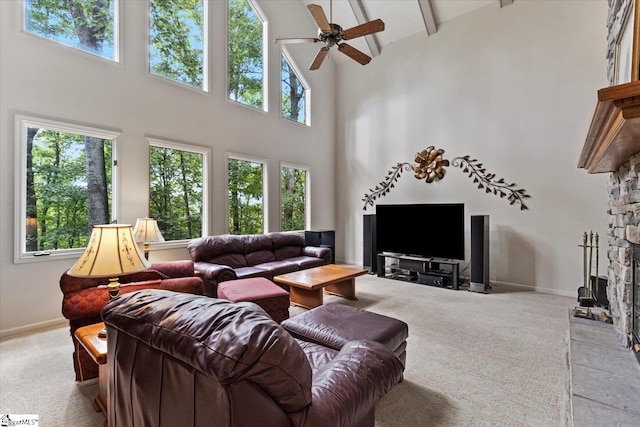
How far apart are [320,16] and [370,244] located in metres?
3.91

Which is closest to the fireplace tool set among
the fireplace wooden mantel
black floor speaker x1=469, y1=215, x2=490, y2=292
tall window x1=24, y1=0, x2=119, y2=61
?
the fireplace wooden mantel

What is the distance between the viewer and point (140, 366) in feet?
3.49

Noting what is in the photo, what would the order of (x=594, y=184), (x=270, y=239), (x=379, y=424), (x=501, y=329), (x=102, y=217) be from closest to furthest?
(x=379, y=424) → (x=501, y=329) → (x=102, y=217) → (x=594, y=184) → (x=270, y=239)

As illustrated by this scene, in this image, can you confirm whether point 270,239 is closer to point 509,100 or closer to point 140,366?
point 140,366

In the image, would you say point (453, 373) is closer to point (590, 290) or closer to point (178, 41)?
point (590, 290)

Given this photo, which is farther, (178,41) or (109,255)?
(178,41)

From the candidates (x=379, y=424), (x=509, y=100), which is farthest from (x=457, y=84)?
(x=379, y=424)

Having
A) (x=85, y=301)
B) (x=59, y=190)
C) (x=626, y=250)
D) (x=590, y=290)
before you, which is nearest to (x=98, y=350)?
(x=85, y=301)

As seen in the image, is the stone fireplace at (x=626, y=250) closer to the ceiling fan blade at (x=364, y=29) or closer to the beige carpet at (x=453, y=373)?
the beige carpet at (x=453, y=373)

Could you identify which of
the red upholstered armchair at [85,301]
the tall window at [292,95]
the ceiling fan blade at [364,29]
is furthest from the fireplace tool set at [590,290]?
the tall window at [292,95]

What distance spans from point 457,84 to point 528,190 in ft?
7.25

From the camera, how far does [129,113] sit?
3930mm

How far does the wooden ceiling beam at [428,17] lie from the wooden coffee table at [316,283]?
469 centimetres

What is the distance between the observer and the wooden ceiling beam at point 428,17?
5.16 meters
